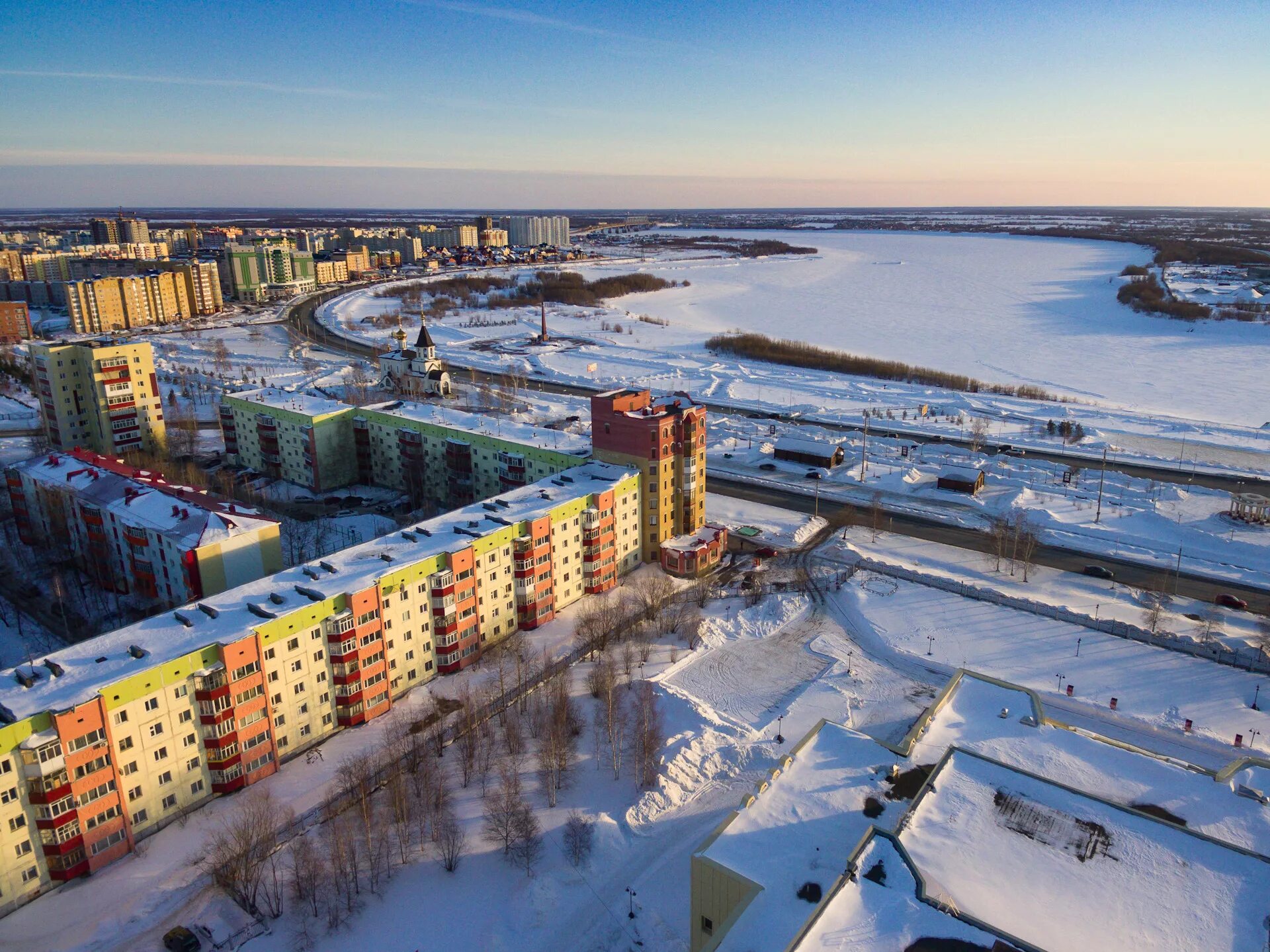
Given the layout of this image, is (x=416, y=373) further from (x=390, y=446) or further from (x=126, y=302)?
(x=126, y=302)

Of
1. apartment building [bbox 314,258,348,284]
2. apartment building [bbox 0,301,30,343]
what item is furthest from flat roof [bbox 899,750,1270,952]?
apartment building [bbox 314,258,348,284]

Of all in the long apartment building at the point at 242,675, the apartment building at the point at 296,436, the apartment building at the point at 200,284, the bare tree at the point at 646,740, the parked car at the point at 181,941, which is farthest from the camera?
the apartment building at the point at 200,284

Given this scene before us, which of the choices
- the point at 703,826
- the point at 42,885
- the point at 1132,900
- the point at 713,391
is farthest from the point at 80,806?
the point at 713,391

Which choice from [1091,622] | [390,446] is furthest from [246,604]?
[1091,622]

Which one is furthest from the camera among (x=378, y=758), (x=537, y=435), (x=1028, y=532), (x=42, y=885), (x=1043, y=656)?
(x=537, y=435)

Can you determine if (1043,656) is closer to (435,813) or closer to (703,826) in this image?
(703,826)

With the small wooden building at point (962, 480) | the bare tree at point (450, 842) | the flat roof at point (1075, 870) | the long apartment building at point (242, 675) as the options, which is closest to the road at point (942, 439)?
the small wooden building at point (962, 480)

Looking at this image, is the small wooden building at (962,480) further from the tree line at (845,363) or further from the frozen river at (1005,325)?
the frozen river at (1005,325)

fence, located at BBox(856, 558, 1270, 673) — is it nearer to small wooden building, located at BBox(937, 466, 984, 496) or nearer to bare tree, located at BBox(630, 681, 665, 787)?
small wooden building, located at BBox(937, 466, 984, 496)
